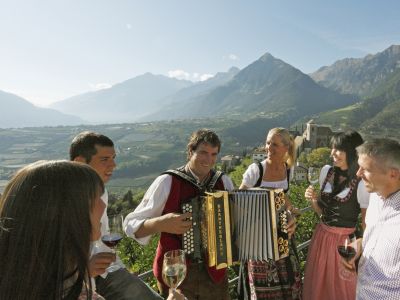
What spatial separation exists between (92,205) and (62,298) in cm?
48

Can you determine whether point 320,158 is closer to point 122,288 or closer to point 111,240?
point 122,288

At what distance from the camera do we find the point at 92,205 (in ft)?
5.62

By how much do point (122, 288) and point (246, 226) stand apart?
4.35 feet

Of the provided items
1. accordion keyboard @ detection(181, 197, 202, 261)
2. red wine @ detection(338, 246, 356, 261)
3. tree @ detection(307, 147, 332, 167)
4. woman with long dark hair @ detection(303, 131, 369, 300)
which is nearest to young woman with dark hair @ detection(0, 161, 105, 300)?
accordion keyboard @ detection(181, 197, 202, 261)

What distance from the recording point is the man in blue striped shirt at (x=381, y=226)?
2.66 m

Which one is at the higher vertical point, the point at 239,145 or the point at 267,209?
the point at 267,209

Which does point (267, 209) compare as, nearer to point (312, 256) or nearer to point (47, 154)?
point (312, 256)

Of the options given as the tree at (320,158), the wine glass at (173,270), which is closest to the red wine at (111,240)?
the wine glass at (173,270)

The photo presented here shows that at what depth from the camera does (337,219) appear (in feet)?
13.0

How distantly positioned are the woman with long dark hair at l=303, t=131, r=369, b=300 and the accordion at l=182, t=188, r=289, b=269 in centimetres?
126

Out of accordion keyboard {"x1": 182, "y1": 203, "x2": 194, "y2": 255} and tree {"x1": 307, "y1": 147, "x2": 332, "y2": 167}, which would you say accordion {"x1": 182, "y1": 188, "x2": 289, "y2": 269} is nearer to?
accordion keyboard {"x1": 182, "y1": 203, "x2": 194, "y2": 255}

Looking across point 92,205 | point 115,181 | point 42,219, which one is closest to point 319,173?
point 92,205

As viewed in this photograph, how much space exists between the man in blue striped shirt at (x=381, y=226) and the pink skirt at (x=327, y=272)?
2.89 feet

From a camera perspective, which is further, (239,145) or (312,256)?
(239,145)
